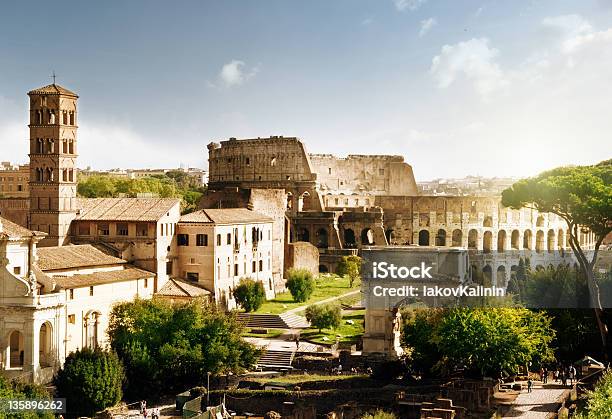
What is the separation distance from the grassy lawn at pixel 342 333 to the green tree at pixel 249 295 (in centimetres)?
415

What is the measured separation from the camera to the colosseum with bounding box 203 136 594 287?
85.2 metres

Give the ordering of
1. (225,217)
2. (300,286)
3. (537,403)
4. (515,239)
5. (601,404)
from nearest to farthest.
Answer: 1. (601,404)
2. (537,403)
3. (225,217)
4. (300,286)
5. (515,239)

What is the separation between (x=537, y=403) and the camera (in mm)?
34469

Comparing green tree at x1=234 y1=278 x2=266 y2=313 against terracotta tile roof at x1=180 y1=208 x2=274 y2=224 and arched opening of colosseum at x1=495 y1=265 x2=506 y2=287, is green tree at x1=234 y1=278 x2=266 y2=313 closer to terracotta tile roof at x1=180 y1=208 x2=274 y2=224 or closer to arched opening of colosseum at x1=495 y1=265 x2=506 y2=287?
terracotta tile roof at x1=180 y1=208 x2=274 y2=224

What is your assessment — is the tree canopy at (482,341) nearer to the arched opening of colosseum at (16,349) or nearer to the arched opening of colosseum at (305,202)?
the arched opening of colosseum at (16,349)

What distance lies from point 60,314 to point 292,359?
11.7 metres

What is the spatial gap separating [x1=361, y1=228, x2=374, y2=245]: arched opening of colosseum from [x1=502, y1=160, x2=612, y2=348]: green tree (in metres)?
42.5

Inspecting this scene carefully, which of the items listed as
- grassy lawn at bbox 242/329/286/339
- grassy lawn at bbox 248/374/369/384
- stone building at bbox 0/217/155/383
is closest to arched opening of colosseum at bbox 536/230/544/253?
grassy lawn at bbox 242/329/286/339

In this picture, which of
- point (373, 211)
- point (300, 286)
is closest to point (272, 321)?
point (300, 286)

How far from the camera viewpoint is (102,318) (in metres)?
44.8

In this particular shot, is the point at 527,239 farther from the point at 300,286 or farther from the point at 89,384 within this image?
the point at 89,384

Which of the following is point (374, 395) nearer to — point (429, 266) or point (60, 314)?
point (429, 266)

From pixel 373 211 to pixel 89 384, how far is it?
5298 cm

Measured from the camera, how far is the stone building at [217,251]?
175 feet
